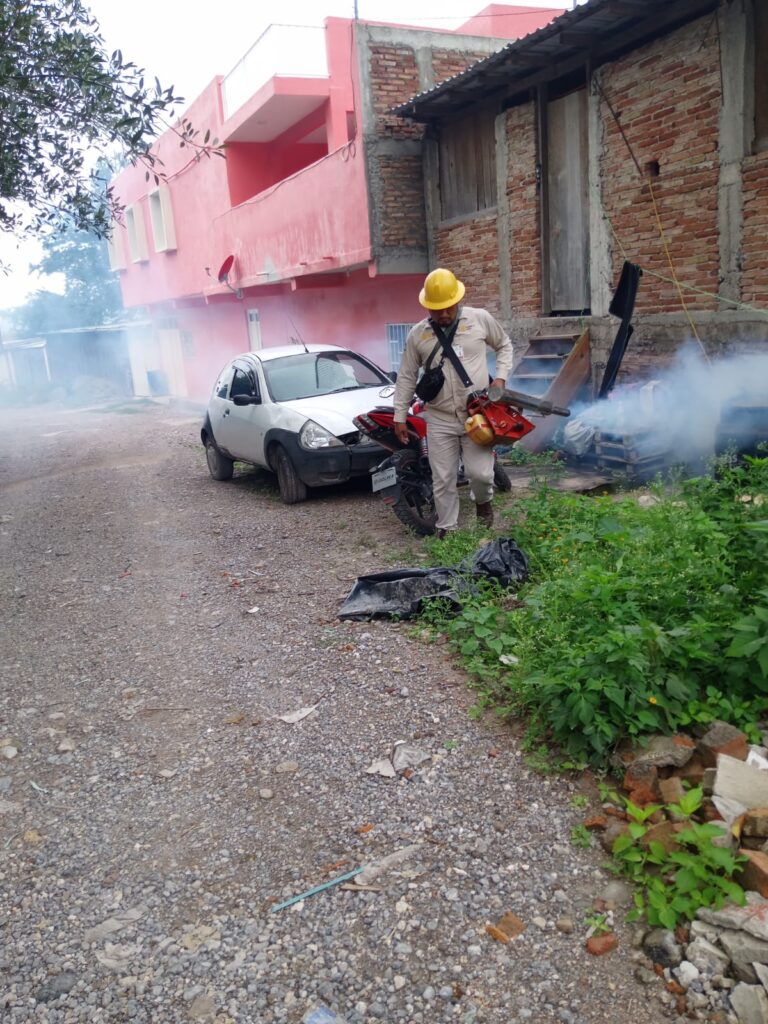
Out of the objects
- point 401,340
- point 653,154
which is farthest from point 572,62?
point 401,340

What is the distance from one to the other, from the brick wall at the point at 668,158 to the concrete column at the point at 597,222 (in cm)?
10

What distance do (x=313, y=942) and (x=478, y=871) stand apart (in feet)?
2.04

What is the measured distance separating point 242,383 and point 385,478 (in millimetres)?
3919

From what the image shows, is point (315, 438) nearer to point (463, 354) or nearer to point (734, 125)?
point (463, 354)

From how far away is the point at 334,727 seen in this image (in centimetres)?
406

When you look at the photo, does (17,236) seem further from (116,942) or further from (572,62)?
(116,942)

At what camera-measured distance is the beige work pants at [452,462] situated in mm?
6320

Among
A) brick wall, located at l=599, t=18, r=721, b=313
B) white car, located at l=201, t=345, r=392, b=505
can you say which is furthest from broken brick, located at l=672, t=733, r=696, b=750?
brick wall, located at l=599, t=18, r=721, b=313

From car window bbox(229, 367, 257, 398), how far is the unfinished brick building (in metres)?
3.70

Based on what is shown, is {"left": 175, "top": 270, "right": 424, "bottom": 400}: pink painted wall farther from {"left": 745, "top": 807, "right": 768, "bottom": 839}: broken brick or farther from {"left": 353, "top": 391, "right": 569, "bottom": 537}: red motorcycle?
{"left": 745, "top": 807, "right": 768, "bottom": 839}: broken brick

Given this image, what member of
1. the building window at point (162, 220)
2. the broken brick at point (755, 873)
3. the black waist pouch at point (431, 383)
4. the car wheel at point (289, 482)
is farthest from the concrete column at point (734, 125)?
the building window at point (162, 220)

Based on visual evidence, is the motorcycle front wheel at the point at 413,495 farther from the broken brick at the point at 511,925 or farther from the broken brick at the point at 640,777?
the broken brick at the point at 511,925

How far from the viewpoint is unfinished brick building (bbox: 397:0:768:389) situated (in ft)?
25.4

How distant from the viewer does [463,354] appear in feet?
20.5
